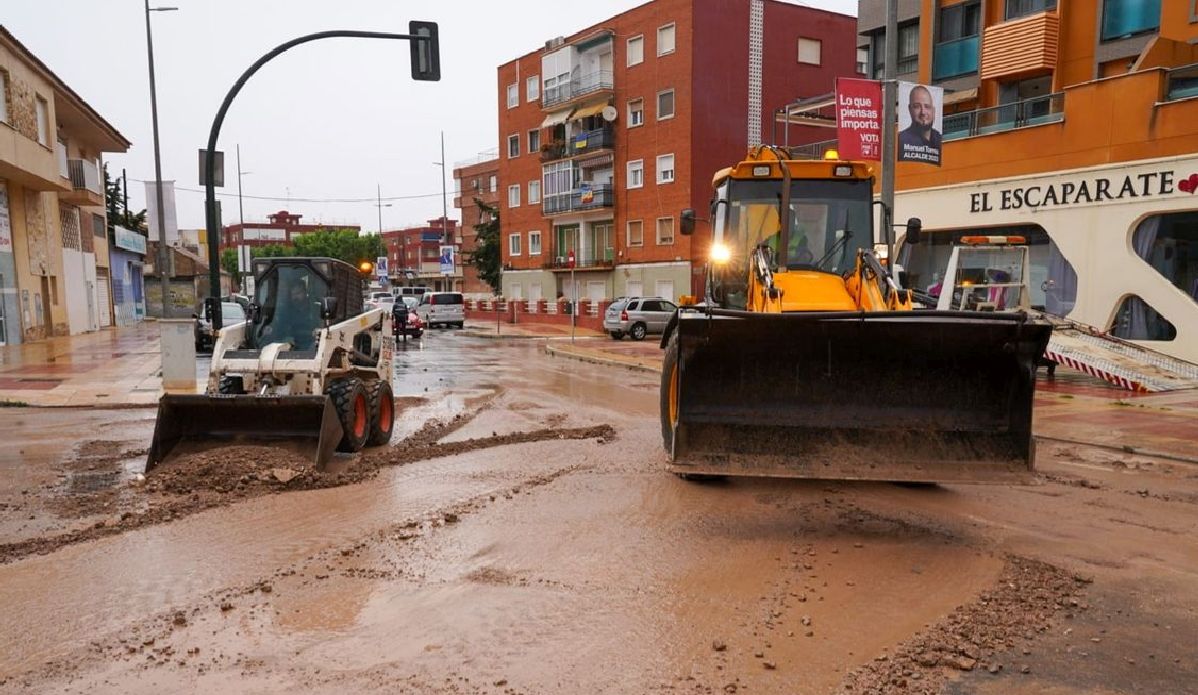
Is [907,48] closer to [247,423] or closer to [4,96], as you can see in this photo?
[247,423]

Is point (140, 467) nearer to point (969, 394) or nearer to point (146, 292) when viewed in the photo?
point (969, 394)

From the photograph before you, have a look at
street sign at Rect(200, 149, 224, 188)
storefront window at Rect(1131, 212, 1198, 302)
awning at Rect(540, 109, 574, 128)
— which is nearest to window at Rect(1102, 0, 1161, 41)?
storefront window at Rect(1131, 212, 1198, 302)

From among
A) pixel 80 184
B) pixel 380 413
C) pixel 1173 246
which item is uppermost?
pixel 80 184

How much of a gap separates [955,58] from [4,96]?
26.7 metres

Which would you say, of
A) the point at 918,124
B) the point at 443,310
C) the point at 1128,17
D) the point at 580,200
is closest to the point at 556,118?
the point at 580,200

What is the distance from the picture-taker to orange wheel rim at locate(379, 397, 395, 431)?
9.83 metres

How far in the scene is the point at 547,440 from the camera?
10.1 meters

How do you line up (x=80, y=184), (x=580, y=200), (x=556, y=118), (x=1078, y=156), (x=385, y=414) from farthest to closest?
(x=556, y=118)
(x=580, y=200)
(x=80, y=184)
(x=1078, y=156)
(x=385, y=414)

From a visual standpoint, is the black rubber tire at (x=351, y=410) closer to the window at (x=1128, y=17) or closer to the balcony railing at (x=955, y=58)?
the window at (x=1128, y=17)

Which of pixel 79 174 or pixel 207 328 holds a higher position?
pixel 79 174

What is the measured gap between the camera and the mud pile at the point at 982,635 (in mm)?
3873

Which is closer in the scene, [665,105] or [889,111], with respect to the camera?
[889,111]

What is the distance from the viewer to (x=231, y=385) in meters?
9.02

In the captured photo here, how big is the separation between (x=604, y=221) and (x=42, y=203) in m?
24.4
